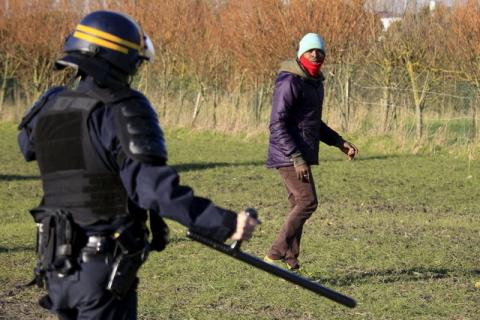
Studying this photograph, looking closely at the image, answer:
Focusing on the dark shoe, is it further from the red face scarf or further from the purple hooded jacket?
the red face scarf

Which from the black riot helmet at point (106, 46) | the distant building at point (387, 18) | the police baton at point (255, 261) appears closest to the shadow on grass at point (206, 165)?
the distant building at point (387, 18)

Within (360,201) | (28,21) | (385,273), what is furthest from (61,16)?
(385,273)

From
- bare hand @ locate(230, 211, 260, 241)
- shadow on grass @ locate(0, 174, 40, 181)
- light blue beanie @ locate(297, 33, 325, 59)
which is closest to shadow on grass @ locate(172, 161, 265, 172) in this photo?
shadow on grass @ locate(0, 174, 40, 181)

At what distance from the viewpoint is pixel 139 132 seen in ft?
11.8

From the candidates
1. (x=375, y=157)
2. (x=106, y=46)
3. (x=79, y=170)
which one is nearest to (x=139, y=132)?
(x=79, y=170)

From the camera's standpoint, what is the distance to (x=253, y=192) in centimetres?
1406

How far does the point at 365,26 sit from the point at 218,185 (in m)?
9.66

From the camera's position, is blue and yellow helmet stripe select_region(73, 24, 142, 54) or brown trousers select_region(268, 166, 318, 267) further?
brown trousers select_region(268, 166, 318, 267)

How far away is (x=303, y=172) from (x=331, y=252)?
1630mm

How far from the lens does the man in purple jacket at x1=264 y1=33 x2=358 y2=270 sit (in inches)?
313

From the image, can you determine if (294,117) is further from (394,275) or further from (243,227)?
(243,227)

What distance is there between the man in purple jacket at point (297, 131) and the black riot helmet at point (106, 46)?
405 centimetres

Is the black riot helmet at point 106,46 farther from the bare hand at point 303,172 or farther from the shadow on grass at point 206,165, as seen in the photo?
the shadow on grass at point 206,165

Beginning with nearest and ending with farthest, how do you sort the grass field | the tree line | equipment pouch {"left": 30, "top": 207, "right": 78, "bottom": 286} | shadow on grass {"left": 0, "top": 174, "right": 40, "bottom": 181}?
equipment pouch {"left": 30, "top": 207, "right": 78, "bottom": 286}
the grass field
shadow on grass {"left": 0, "top": 174, "right": 40, "bottom": 181}
the tree line
